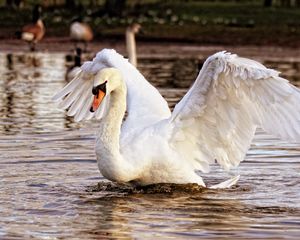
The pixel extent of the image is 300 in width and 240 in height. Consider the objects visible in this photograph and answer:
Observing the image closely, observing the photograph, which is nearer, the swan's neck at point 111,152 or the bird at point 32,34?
the swan's neck at point 111,152

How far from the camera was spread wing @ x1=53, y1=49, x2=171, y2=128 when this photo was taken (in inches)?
472

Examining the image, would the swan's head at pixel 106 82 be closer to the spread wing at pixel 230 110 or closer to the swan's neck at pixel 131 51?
the spread wing at pixel 230 110

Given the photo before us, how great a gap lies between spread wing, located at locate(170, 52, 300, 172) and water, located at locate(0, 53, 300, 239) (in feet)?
1.49

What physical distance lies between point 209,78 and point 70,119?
6.97 meters

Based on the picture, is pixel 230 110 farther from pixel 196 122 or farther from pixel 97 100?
pixel 97 100

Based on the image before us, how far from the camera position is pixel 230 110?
11.4m

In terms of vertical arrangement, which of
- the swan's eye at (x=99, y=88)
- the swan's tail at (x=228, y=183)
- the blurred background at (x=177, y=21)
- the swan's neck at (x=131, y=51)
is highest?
the swan's eye at (x=99, y=88)

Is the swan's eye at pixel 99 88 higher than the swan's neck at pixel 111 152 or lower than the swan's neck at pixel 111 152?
higher

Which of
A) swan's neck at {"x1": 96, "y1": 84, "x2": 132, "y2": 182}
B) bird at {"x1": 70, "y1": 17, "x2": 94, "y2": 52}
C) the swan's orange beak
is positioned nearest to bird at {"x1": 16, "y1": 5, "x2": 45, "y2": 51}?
bird at {"x1": 70, "y1": 17, "x2": 94, "y2": 52}

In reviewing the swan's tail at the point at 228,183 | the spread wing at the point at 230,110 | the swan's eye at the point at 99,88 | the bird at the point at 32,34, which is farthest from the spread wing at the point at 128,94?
the bird at the point at 32,34

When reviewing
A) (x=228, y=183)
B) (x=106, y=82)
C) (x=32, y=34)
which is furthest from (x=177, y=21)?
(x=106, y=82)

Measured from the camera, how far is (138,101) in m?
12.3

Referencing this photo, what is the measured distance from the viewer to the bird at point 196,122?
10.8m

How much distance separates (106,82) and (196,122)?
3.56 ft
